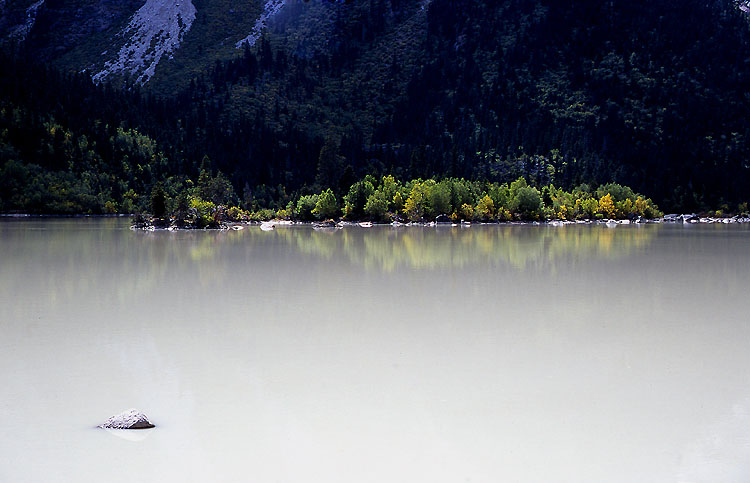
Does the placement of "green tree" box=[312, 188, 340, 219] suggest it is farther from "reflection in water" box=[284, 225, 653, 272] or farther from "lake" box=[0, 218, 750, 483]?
"lake" box=[0, 218, 750, 483]

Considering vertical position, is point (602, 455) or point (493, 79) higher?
point (493, 79)

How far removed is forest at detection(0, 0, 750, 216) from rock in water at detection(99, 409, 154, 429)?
66.6m

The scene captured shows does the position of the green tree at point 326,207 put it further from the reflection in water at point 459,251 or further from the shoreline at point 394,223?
the reflection in water at point 459,251

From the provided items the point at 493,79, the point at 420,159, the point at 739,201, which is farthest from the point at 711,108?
the point at 420,159

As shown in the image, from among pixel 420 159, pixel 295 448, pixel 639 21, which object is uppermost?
pixel 639 21

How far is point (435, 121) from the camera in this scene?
6393 inches

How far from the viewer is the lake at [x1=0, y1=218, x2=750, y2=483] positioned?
884cm

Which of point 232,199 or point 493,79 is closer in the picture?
point 232,199

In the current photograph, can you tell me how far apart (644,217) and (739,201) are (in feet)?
83.5

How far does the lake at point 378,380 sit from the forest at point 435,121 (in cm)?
5711

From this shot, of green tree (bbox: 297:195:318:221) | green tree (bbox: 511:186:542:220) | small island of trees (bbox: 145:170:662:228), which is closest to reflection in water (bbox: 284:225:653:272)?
small island of trees (bbox: 145:170:662:228)

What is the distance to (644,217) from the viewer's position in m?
111

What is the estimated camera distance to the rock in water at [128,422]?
9.80 m

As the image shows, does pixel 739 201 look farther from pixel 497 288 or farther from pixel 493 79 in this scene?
pixel 497 288
